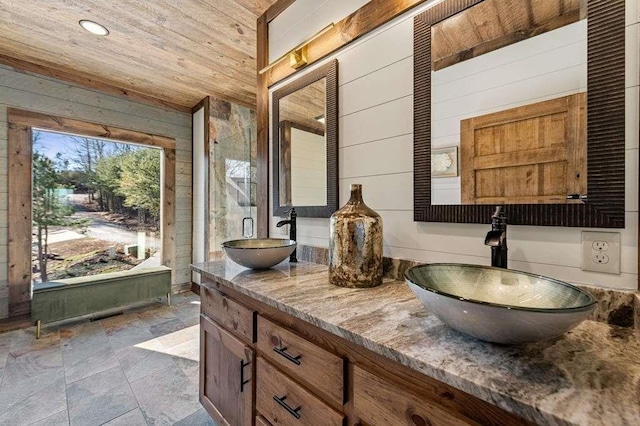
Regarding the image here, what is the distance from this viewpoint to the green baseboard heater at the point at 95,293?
262cm

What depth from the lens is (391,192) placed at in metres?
1.36

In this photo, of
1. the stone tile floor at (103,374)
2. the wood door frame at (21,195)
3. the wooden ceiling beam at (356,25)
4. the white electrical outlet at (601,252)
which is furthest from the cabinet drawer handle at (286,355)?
the wood door frame at (21,195)

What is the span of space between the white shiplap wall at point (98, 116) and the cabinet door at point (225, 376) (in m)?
2.68

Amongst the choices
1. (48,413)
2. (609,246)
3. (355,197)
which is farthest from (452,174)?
(48,413)

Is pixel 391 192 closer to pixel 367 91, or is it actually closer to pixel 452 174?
pixel 452 174

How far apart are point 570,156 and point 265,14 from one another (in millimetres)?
2153

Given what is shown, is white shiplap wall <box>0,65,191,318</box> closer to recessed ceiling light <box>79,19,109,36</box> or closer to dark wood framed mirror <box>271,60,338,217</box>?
recessed ceiling light <box>79,19,109,36</box>

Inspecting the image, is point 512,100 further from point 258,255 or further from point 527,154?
point 258,255

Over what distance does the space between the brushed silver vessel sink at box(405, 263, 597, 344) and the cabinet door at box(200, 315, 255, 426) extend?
2.64ft

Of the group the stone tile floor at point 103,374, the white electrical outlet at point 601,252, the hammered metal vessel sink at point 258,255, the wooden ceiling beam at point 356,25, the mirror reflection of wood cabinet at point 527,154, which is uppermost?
the wooden ceiling beam at point 356,25

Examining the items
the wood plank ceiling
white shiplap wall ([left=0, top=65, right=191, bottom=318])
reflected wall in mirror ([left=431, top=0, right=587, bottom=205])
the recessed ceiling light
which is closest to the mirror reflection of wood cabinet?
reflected wall in mirror ([left=431, top=0, right=587, bottom=205])

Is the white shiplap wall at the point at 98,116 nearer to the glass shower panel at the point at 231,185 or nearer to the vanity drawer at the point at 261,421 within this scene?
the glass shower panel at the point at 231,185

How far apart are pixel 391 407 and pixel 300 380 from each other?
1.15 feet

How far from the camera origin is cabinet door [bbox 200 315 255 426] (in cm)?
119
